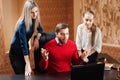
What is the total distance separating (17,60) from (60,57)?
23.1 inches

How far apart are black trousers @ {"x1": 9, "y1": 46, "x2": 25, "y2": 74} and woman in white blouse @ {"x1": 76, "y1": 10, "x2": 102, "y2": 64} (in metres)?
0.75

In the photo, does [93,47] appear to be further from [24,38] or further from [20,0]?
[20,0]

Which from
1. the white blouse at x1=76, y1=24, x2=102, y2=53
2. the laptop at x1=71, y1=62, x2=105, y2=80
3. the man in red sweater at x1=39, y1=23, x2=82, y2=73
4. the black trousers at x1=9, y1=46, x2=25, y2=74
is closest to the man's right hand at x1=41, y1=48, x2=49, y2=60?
the man in red sweater at x1=39, y1=23, x2=82, y2=73

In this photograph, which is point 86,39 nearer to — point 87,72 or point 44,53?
point 44,53

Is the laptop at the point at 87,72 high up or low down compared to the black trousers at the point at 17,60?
up

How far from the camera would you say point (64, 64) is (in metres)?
2.65

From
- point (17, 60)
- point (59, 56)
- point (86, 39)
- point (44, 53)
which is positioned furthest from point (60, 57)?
point (86, 39)

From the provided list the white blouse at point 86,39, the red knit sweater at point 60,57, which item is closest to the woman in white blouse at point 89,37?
the white blouse at point 86,39

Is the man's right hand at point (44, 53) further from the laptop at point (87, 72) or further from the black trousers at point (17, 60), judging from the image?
the laptop at point (87, 72)

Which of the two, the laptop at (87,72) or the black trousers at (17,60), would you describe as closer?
the laptop at (87,72)

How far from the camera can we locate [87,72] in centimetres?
187

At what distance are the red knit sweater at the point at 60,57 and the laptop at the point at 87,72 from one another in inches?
30.2

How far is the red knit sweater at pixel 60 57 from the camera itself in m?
2.64

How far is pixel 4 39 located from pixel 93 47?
1.62 meters
